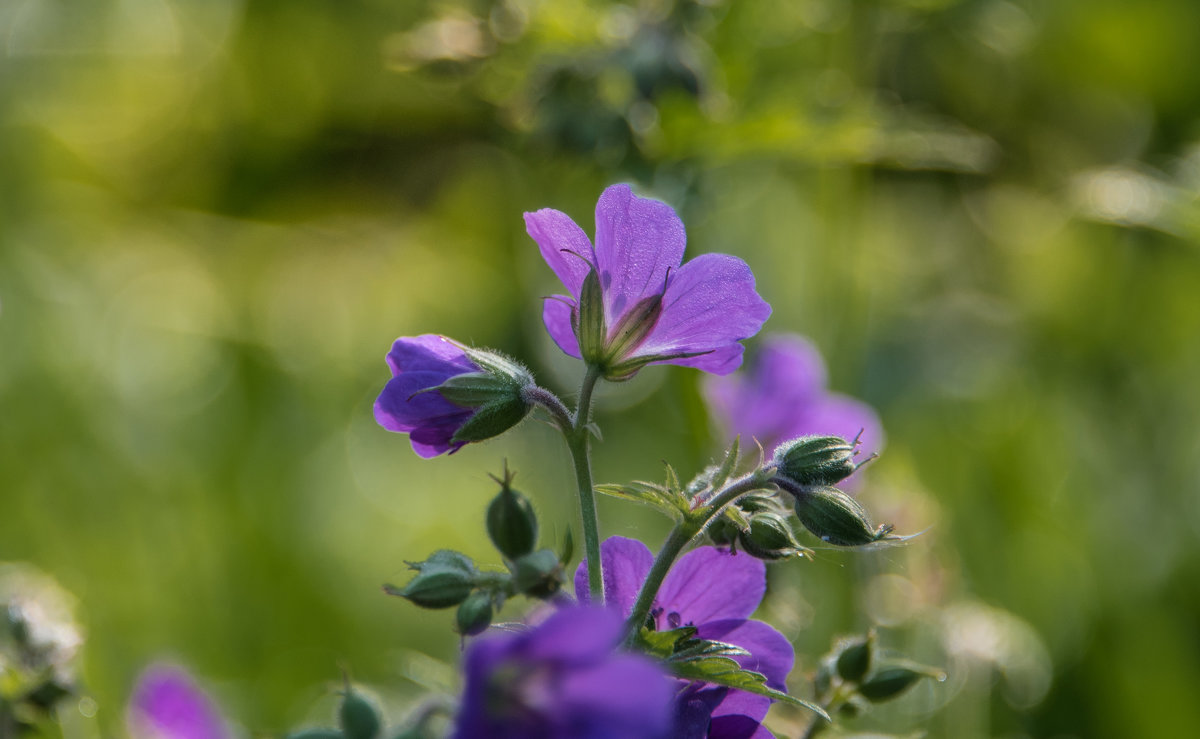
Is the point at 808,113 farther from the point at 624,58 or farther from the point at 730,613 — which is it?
the point at 730,613

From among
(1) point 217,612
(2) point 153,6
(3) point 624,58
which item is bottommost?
(1) point 217,612

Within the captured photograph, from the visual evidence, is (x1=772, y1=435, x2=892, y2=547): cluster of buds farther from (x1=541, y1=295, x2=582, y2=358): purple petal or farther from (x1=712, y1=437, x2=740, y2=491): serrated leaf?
(x1=541, y1=295, x2=582, y2=358): purple petal

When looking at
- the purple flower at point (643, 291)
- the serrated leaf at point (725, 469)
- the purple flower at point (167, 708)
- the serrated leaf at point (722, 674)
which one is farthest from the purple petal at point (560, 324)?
the purple flower at point (167, 708)

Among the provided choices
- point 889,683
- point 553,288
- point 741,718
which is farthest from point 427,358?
point 553,288

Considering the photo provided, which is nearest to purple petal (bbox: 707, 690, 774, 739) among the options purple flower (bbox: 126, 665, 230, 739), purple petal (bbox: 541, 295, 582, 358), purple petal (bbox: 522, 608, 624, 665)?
purple petal (bbox: 522, 608, 624, 665)

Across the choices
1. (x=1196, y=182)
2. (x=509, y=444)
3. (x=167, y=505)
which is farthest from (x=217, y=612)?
(x=1196, y=182)

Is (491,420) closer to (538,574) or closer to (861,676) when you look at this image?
(538,574)
